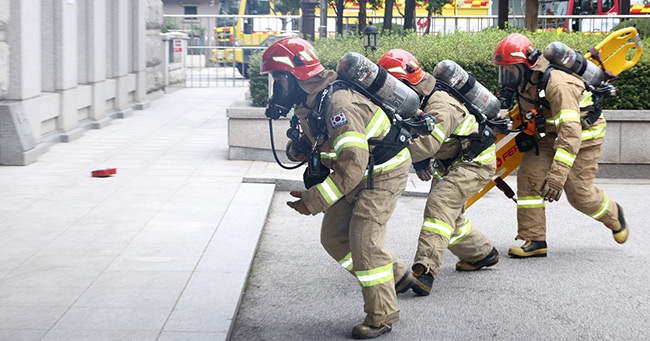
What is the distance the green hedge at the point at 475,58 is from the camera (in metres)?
12.5

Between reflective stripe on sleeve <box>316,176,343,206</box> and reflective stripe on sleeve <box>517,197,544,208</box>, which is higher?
reflective stripe on sleeve <box>316,176,343,206</box>

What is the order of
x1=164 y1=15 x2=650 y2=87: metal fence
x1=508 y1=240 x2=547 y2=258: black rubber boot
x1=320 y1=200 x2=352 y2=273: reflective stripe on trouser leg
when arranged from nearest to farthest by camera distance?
x1=320 y1=200 x2=352 y2=273: reflective stripe on trouser leg
x1=508 y1=240 x2=547 y2=258: black rubber boot
x1=164 y1=15 x2=650 y2=87: metal fence

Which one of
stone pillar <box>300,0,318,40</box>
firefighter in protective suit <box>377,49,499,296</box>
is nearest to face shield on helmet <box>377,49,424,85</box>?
firefighter in protective suit <box>377,49,499,296</box>

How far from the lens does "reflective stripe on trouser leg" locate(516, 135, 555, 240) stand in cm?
823

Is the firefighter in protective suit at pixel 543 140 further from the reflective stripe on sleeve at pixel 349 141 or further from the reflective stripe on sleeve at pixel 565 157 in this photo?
the reflective stripe on sleeve at pixel 349 141

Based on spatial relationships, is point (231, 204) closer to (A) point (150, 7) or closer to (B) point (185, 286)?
(B) point (185, 286)

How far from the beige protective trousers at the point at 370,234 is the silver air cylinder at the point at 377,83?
15.2 inches

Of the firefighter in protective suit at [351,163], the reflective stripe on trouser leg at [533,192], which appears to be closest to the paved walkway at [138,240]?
the firefighter in protective suit at [351,163]

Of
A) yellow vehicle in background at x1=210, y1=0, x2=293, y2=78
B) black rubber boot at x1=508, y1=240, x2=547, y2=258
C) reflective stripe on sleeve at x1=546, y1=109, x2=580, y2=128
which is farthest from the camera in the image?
yellow vehicle in background at x1=210, y1=0, x2=293, y2=78

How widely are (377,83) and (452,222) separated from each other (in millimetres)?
1431

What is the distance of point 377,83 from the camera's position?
6070mm

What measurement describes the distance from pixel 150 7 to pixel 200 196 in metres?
12.4

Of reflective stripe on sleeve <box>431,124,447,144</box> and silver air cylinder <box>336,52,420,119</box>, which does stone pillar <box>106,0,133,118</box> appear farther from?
silver air cylinder <box>336,52,420,119</box>

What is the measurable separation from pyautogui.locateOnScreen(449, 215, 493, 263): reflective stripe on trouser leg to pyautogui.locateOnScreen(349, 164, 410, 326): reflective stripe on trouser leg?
1.35 m
